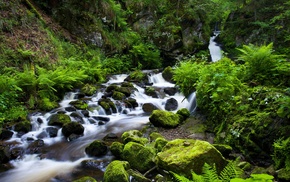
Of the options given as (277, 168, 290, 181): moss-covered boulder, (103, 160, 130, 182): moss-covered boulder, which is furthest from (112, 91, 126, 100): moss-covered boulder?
(277, 168, 290, 181): moss-covered boulder

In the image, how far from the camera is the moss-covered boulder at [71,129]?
24.6 feet

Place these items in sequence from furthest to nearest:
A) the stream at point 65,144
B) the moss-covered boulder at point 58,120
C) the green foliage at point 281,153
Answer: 1. the moss-covered boulder at point 58,120
2. the stream at point 65,144
3. the green foliage at point 281,153

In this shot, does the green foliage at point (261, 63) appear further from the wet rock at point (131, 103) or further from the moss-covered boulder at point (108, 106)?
the moss-covered boulder at point (108, 106)

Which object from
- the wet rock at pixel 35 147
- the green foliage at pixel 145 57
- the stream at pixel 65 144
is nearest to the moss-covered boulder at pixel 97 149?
the stream at pixel 65 144

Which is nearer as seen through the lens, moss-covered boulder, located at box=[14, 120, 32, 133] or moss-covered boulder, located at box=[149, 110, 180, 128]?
moss-covered boulder, located at box=[14, 120, 32, 133]

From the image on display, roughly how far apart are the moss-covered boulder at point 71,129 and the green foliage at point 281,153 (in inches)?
211

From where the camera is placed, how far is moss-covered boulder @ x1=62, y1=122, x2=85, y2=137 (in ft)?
24.6

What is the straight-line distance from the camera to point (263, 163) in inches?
186

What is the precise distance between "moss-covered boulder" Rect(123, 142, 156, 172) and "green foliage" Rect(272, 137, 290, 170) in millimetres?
2313

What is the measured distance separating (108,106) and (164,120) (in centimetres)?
301

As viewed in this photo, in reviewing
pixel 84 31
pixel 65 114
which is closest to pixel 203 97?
pixel 65 114

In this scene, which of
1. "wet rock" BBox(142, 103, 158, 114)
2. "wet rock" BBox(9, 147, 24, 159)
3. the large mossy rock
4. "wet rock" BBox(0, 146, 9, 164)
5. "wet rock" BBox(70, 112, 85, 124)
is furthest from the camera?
"wet rock" BBox(142, 103, 158, 114)

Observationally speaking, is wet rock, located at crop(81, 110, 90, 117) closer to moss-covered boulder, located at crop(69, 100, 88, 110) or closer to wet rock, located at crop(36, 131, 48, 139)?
moss-covered boulder, located at crop(69, 100, 88, 110)

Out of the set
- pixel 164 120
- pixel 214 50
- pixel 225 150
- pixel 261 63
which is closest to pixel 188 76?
pixel 164 120
